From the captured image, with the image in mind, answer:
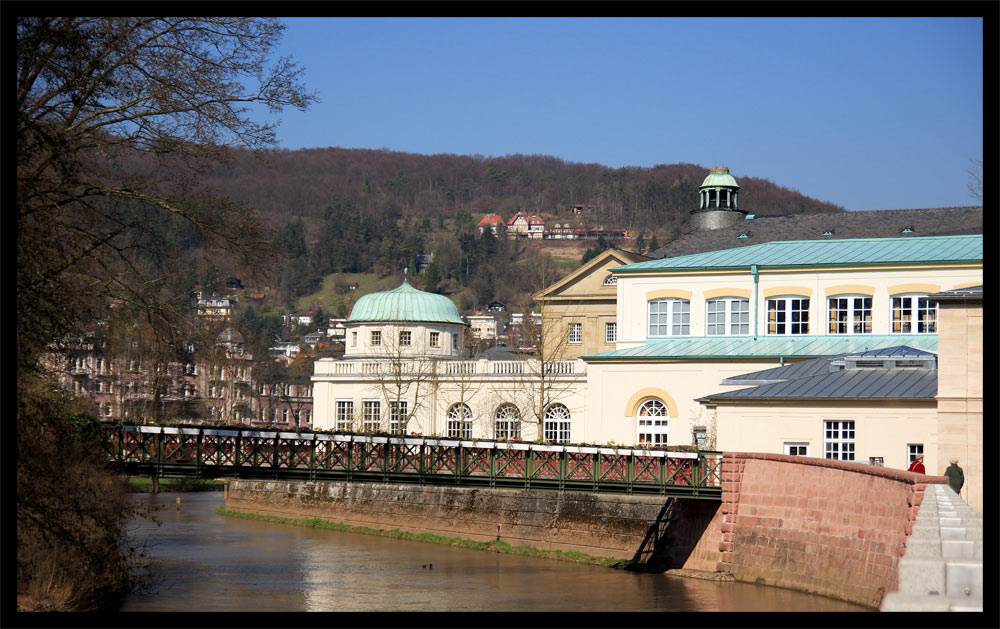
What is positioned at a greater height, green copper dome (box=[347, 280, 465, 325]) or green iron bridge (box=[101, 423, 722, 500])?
green copper dome (box=[347, 280, 465, 325])

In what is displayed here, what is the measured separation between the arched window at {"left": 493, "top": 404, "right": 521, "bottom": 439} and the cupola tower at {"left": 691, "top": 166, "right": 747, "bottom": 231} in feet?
46.5

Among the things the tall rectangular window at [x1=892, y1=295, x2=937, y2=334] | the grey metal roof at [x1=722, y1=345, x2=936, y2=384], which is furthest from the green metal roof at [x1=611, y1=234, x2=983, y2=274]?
the grey metal roof at [x1=722, y1=345, x2=936, y2=384]

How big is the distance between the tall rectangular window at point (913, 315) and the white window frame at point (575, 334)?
22.7 m

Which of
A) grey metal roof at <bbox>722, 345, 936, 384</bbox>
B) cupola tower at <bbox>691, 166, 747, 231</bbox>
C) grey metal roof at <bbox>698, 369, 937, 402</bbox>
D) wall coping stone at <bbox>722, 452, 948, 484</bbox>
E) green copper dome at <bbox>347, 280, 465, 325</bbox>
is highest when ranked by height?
cupola tower at <bbox>691, 166, 747, 231</bbox>

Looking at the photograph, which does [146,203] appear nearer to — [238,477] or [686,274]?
[238,477]

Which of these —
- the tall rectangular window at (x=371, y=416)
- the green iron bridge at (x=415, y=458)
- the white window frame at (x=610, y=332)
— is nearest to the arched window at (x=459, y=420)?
the tall rectangular window at (x=371, y=416)

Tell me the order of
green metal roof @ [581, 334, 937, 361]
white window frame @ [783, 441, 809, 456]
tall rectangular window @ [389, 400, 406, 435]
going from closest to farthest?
white window frame @ [783, 441, 809, 456] → green metal roof @ [581, 334, 937, 361] → tall rectangular window @ [389, 400, 406, 435]

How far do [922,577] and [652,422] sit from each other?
39969 mm

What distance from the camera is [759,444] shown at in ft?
126

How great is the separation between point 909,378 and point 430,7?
2778 centimetres

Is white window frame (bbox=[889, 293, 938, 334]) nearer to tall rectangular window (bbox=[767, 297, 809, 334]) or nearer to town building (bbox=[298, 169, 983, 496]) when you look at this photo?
town building (bbox=[298, 169, 983, 496])

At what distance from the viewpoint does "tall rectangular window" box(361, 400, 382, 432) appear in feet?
213

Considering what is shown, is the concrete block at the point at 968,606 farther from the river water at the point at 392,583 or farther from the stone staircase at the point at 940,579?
the river water at the point at 392,583

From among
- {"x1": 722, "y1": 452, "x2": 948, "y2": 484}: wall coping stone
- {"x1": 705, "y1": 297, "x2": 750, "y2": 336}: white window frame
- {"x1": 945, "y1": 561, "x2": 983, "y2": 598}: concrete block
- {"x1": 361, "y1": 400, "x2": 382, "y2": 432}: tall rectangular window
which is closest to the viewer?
{"x1": 945, "y1": 561, "x2": 983, "y2": 598}: concrete block
